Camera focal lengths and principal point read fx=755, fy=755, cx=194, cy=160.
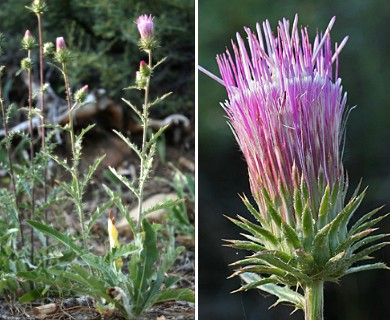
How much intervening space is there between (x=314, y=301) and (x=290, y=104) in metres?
0.40

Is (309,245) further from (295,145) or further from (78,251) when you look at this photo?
(78,251)

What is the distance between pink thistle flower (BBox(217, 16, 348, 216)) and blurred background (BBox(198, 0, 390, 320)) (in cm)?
61

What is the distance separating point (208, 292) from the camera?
2439 millimetres

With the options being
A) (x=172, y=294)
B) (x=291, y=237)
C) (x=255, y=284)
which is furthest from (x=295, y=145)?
(x=172, y=294)

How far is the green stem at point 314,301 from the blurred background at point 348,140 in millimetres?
704

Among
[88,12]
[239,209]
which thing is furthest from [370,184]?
[88,12]

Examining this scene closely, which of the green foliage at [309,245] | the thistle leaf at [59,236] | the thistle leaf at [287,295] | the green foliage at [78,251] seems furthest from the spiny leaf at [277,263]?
the thistle leaf at [59,236]

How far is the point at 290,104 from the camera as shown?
5.12ft

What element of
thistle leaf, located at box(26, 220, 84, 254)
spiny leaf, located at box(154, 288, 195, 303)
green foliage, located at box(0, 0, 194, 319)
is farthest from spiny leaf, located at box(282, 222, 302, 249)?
thistle leaf, located at box(26, 220, 84, 254)

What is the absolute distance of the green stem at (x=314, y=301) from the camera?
1.50 meters

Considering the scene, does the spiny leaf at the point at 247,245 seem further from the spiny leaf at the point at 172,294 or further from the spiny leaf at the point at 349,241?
the spiny leaf at the point at 172,294

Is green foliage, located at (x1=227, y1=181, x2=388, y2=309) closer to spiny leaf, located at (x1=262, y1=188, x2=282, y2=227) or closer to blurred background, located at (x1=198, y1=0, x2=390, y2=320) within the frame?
spiny leaf, located at (x1=262, y1=188, x2=282, y2=227)

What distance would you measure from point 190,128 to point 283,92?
2.73m

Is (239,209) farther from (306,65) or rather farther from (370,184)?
(306,65)
